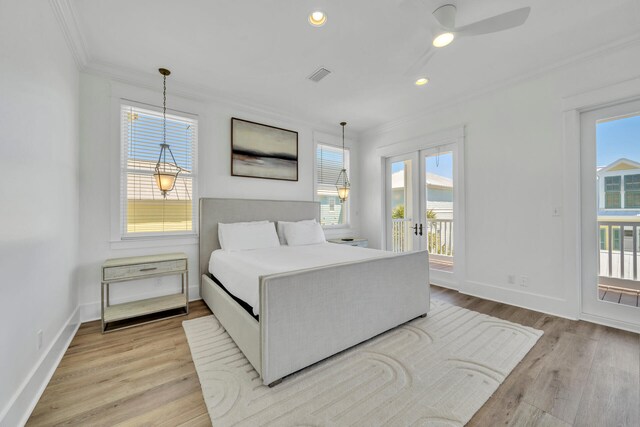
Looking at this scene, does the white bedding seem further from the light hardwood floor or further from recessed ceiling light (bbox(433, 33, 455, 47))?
recessed ceiling light (bbox(433, 33, 455, 47))

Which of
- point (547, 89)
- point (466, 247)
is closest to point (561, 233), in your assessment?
point (466, 247)

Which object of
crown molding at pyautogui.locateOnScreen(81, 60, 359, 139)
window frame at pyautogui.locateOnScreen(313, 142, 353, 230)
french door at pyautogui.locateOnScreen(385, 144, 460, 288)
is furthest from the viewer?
window frame at pyautogui.locateOnScreen(313, 142, 353, 230)

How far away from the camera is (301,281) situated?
1.78 m

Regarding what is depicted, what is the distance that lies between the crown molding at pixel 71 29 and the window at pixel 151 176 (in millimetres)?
563

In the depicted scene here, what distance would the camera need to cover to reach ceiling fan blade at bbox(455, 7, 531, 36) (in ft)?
5.72

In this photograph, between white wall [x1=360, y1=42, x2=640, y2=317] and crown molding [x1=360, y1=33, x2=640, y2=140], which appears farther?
white wall [x1=360, y1=42, x2=640, y2=317]

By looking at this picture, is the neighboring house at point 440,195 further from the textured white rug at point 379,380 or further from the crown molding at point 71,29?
the crown molding at point 71,29

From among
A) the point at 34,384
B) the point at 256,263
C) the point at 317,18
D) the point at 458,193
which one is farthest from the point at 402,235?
the point at 34,384

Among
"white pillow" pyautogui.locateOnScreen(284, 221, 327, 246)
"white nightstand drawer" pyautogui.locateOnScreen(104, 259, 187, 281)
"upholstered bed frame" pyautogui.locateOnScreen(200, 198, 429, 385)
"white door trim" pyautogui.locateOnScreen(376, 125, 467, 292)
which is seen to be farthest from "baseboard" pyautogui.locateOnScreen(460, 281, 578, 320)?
"white nightstand drawer" pyautogui.locateOnScreen(104, 259, 187, 281)

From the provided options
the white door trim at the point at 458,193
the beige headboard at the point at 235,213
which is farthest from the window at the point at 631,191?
the beige headboard at the point at 235,213

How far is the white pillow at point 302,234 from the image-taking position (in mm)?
3803

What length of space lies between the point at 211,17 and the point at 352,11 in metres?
1.20

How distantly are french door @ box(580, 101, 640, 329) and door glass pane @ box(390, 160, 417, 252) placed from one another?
2.17 metres

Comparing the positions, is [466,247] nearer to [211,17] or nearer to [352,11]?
[352,11]
